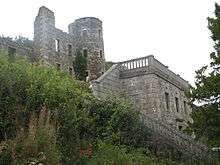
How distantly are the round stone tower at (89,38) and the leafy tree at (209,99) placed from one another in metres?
22.0

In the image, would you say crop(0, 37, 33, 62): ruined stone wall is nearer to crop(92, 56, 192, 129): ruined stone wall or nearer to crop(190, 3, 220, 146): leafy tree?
crop(92, 56, 192, 129): ruined stone wall

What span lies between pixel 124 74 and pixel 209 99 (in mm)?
13459

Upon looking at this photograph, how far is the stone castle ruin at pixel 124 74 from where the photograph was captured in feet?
79.0

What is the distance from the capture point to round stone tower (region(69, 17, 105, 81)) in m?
40.3

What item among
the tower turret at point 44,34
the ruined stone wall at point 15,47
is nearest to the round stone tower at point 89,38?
the tower turret at point 44,34

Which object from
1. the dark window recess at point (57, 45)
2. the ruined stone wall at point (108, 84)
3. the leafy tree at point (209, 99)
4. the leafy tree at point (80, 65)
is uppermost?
the dark window recess at point (57, 45)

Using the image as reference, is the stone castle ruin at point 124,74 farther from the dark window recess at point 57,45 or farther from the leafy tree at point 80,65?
the leafy tree at point 80,65

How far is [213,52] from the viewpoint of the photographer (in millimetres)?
18703

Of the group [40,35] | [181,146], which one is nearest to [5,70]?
[181,146]

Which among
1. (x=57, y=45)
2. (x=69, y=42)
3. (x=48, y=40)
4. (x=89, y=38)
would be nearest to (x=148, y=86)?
(x=48, y=40)

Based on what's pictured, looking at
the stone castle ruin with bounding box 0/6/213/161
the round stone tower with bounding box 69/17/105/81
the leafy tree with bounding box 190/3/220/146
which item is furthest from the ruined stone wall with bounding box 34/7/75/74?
the leafy tree with bounding box 190/3/220/146

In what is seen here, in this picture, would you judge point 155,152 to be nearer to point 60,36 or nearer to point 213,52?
point 213,52

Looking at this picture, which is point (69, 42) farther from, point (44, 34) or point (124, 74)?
point (124, 74)

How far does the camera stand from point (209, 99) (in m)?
18.2
